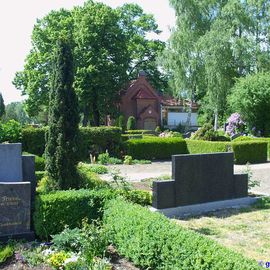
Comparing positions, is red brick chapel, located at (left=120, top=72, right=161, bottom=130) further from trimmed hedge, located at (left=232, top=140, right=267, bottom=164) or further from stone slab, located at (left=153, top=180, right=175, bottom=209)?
stone slab, located at (left=153, top=180, right=175, bottom=209)

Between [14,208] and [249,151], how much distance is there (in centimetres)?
1562

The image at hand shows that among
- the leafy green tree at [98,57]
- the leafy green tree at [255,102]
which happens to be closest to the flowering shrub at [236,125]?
the leafy green tree at [255,102]

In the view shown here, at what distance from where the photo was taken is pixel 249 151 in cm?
2039

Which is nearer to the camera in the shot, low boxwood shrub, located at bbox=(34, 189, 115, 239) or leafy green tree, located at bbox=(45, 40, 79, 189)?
low boxwood shrub, located at bbox=(34, 189, 115, 239)

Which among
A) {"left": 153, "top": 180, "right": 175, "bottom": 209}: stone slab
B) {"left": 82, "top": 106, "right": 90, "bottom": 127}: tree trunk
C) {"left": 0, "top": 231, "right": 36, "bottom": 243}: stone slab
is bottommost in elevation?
{"left": 0, "top": 231, "right": 36, "bottom": 243}: stone slab

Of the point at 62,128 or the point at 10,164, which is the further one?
the point at 62,128

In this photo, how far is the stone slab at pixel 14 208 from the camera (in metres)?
7.18

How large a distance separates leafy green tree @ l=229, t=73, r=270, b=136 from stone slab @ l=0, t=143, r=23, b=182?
23.1 meters

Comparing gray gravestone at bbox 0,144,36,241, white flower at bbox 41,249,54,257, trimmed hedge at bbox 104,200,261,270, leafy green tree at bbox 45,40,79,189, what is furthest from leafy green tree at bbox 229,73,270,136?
white flower at bbox 41,249,54,257

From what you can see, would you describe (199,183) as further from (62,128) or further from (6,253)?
(6,253)

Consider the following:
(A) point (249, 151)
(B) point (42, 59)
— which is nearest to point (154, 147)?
(A) point (249, 151)

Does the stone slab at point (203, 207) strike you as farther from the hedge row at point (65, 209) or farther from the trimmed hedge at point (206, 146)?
the trimmed hedge at point (206, 146)

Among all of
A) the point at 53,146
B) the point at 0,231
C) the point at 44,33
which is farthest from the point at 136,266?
the point at 44,33

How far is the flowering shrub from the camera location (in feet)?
99.3
